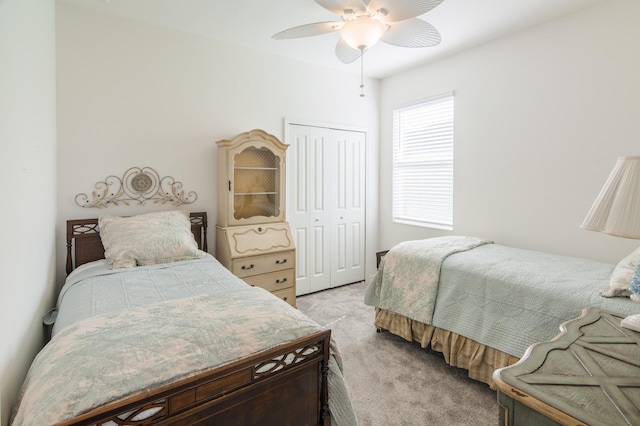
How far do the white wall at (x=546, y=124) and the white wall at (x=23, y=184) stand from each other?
3513mm

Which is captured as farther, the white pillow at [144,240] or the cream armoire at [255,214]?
the cream armoire at [255,214]

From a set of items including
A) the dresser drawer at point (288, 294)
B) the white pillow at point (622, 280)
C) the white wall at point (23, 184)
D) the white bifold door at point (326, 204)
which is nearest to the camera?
the white wall at point (23, 184)

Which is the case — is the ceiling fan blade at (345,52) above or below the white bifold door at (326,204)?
above

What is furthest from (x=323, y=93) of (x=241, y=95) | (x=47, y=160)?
(x=47, y=160)

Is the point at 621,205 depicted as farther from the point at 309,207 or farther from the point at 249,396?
the point at 309,207

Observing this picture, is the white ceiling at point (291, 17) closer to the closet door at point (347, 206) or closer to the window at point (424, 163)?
the window at point (424, 163)

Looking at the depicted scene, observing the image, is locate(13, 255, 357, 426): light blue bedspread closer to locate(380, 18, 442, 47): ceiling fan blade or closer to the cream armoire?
the cream armoire

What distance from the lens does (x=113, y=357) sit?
3.72 ft

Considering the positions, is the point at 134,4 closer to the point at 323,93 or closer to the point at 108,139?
the point at 108,139

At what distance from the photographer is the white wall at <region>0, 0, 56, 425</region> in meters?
1.17

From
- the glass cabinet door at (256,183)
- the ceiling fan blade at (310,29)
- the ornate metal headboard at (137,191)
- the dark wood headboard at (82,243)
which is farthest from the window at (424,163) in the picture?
the dark wood headboard at (82,243)

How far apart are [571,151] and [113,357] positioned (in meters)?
3.40

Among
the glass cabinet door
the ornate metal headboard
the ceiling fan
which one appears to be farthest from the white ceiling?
the ornate metal headboard

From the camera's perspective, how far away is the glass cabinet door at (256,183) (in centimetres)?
326
